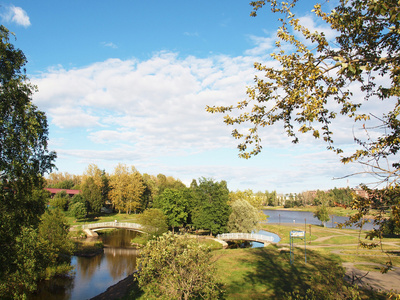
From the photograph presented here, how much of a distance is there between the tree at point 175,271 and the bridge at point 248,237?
30.7m

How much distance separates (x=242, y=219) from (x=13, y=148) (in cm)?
3906

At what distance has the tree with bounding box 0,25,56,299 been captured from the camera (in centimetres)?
1265

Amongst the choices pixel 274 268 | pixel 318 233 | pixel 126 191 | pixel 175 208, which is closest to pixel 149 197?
pixel 126 191

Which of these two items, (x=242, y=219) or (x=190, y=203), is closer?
(x=242, y=219)

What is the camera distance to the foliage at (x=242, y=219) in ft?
149

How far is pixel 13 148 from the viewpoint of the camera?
13.1 meters

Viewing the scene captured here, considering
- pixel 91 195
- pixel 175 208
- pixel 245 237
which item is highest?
pixel 91 195

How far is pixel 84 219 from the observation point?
209ft

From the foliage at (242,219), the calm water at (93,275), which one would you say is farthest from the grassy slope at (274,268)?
the foliage at (242,219)

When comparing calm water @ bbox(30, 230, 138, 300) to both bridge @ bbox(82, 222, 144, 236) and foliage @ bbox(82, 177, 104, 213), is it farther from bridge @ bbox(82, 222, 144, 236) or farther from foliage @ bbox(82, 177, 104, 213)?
foliage @ bbox(82, 177, 104, 213)

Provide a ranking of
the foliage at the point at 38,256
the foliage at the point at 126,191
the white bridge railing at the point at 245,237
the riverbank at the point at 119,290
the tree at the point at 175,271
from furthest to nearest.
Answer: the foliage at the point at 126,191, the white bridge railing at the point at 245,237, the riverbank at the point at 119,290, the foliage at the point at 38,256, the tree at the point at 175,271

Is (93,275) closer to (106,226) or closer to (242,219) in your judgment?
(106,226)

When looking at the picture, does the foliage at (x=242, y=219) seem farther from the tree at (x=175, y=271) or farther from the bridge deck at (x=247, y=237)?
the tree at (x=175, y=271)

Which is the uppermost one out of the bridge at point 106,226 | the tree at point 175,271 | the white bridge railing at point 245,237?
the tree at point 175,271
